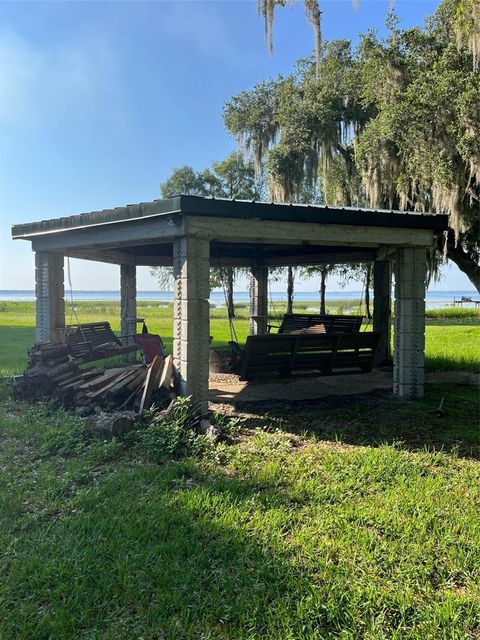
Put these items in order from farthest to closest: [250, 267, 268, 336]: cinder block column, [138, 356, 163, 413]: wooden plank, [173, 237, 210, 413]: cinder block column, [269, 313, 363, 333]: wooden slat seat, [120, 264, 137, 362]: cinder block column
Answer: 1. [250, 267, 268, 336]: cinder block column
2. [120, 264, 137, 362]: cinder block column
3. [269, 313, 363, 333]: wooden slat seat
4. [138, 356, 163, 413]: wooden plank
5. [173, 237, 210, 413]: cinder block column

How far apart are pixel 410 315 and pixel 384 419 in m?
1.78

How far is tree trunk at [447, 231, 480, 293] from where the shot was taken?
12.1m

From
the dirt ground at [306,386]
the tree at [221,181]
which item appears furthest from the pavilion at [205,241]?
the tree at [221,181]

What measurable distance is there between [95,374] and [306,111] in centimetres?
1121

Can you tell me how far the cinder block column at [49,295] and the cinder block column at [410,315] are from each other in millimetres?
5702

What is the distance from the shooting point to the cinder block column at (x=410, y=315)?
703 cm

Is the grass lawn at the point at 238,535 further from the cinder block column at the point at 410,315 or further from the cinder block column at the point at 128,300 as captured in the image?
the cinder block column at the point at 128,300

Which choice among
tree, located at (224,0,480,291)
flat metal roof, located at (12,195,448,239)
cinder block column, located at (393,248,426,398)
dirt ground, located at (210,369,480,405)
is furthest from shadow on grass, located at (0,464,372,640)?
tree, located at (224,0,480,291)

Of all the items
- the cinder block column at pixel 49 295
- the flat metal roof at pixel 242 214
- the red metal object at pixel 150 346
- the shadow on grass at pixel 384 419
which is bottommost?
the shadow on grass at pixel 384 419

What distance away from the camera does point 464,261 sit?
12211 mm

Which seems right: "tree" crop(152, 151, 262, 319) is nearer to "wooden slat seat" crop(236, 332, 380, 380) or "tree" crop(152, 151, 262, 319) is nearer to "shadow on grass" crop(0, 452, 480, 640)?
"wooden slat seat" crop(236, 332, 380, 380)

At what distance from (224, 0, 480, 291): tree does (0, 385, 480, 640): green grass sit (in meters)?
6.98

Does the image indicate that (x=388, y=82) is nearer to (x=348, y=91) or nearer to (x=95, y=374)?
(x=348, y=91)

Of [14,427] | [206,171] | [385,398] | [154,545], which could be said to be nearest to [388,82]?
[385,398]
